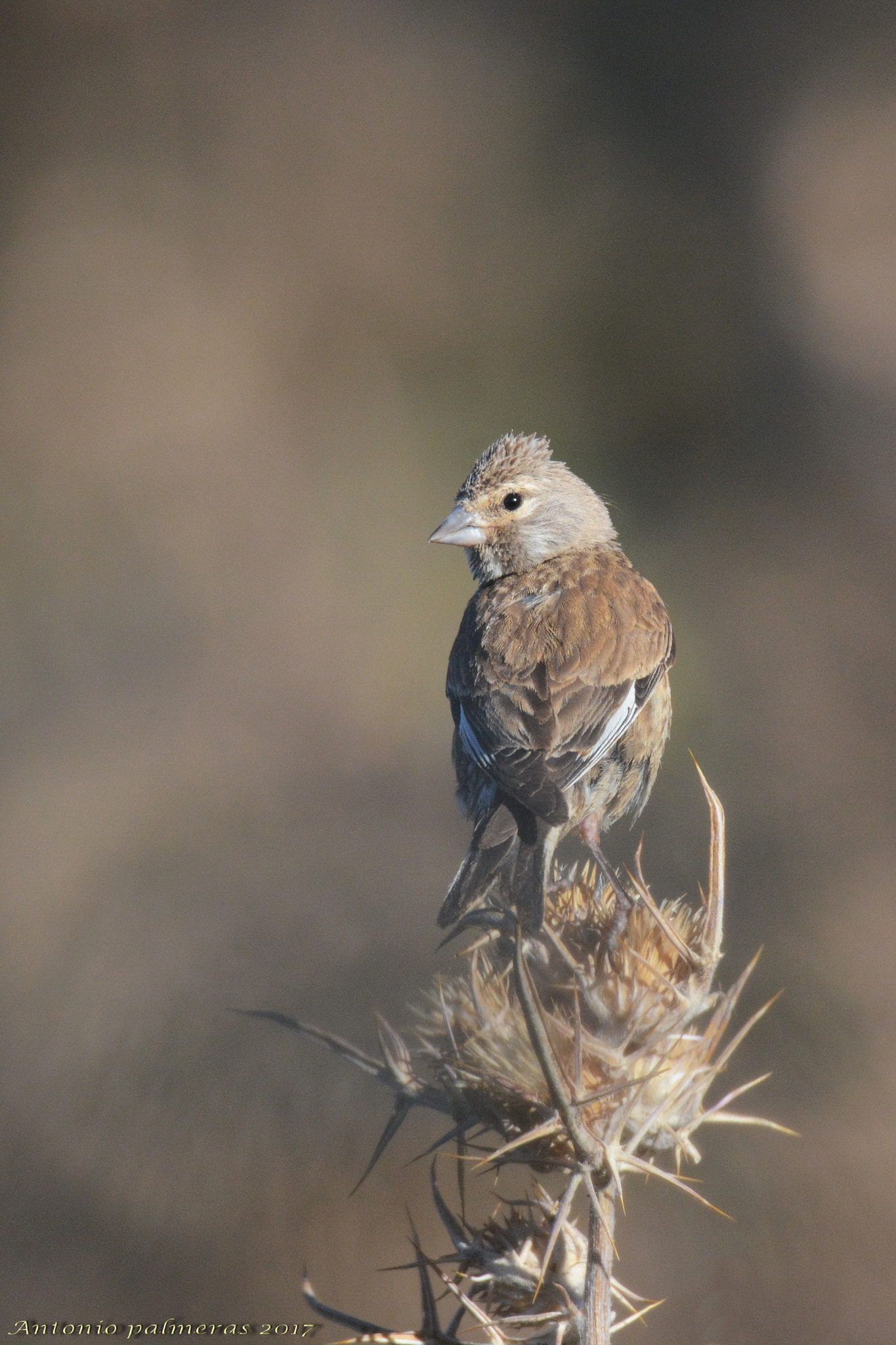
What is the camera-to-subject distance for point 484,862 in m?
1.86

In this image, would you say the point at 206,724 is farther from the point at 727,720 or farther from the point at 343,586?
the point at 727,720

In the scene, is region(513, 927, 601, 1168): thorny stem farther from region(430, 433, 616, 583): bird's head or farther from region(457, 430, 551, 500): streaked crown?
region(457, 430, 551, 500): streaked crown

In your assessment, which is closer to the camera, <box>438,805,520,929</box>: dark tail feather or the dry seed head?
the dry seed head

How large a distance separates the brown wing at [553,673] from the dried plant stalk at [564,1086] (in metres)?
0.37

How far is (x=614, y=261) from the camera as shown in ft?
26.0

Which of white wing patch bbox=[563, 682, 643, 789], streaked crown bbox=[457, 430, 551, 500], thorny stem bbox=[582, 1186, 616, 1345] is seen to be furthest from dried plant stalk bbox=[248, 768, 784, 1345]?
streaked crown bbox=[457, 430, 551, 500]

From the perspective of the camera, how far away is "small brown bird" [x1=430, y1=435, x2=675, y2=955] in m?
1.91

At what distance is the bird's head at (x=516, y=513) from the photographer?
Answer: 2.84m

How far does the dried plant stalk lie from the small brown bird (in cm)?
10

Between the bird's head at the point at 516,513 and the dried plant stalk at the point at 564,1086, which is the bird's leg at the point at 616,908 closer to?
the dried plant stalk at the point at 564,1086

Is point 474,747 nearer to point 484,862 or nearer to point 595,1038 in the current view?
point 484,862

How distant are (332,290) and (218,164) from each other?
52.2 inches

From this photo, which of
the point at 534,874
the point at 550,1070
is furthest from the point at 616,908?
the point at 550,1070

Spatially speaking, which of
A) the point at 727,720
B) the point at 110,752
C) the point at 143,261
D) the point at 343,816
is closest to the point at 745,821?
the point at 727,720
